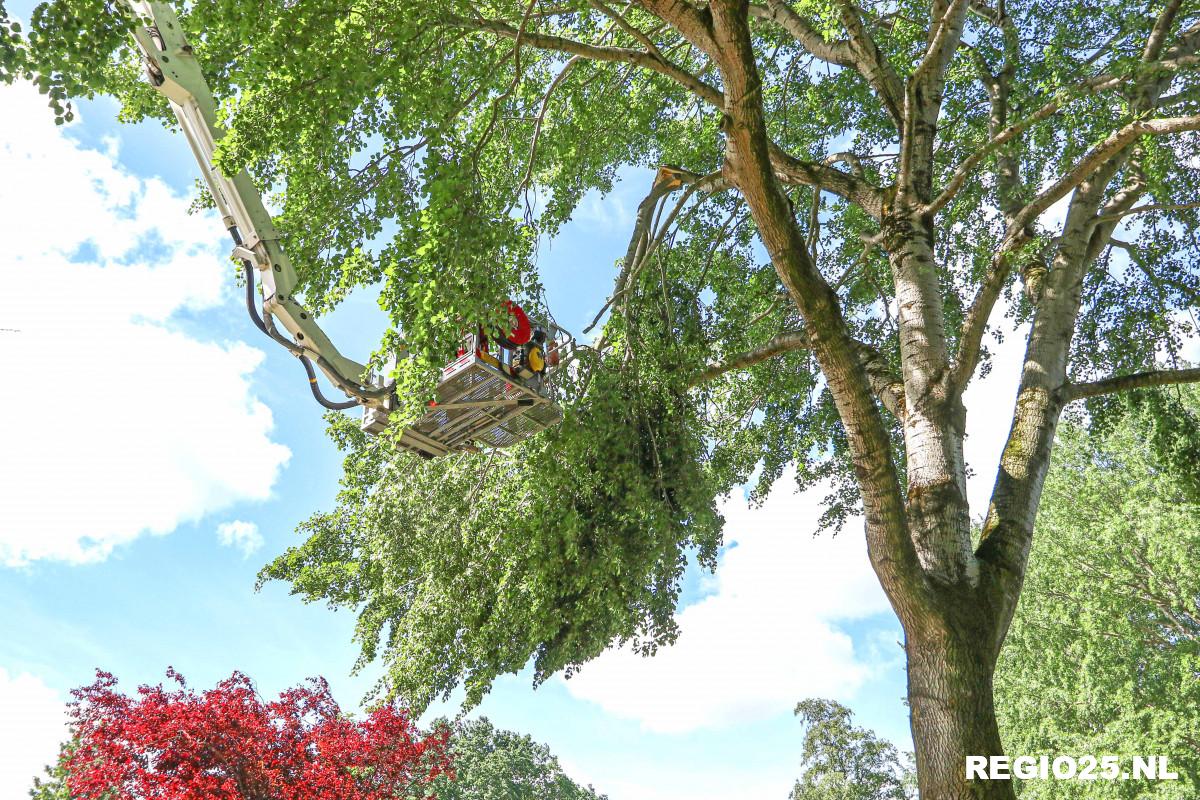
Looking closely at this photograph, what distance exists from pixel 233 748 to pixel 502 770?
22910 millimetres

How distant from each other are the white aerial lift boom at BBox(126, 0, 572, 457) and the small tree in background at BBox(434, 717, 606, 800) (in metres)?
25.0

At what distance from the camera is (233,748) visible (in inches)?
472

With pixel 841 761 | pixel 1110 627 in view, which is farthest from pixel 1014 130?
pixel 841 761

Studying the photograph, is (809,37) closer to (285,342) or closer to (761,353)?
(761,353)

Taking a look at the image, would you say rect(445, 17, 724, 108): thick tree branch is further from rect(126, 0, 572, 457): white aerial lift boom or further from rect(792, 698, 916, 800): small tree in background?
rect(792, 698, 916, 800): small tree in background

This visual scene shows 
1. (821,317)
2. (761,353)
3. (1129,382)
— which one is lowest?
(821,317)

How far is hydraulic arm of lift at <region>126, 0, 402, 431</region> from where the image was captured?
7754 millimetres

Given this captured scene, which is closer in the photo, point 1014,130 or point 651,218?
point 1014,130

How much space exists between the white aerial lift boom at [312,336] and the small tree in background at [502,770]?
24988 mm

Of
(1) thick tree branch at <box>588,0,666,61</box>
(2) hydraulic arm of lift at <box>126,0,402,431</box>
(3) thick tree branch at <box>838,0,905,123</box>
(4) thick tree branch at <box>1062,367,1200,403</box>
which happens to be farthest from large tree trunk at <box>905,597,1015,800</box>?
(2) hydraulic arm of lift at <box>126,0,402,431</box>

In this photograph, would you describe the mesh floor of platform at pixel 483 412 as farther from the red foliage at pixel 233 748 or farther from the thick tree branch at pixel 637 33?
the red foliage at pixel 233 748

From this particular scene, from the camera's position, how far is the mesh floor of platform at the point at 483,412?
741 centimetres

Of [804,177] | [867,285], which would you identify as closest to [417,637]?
[804,177]

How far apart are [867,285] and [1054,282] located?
312 centimetres
